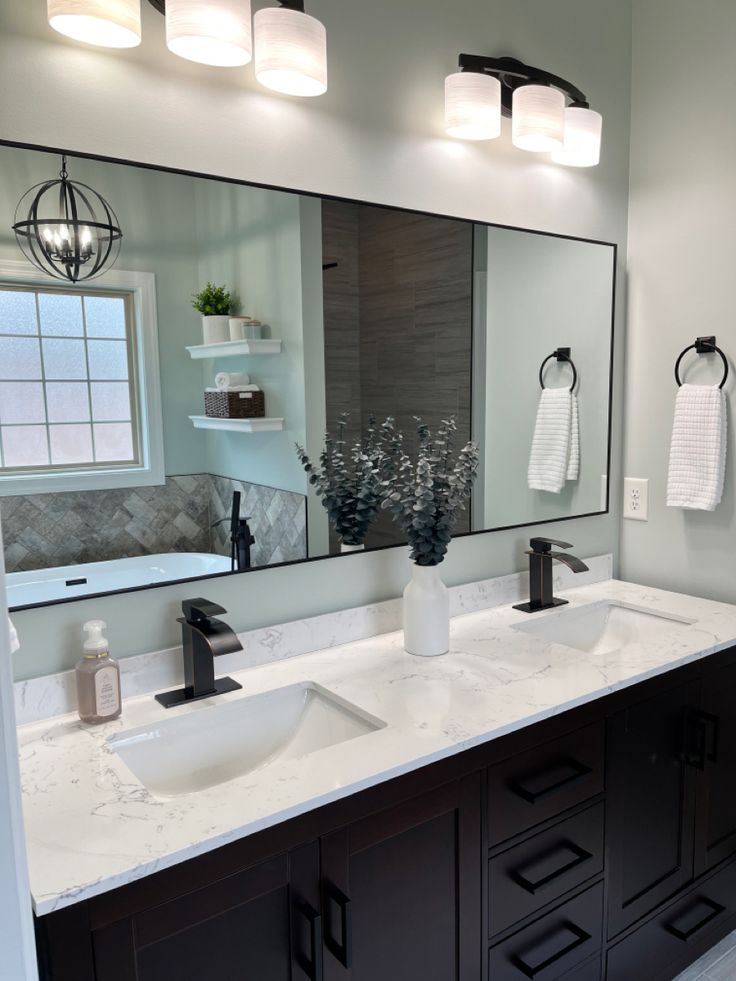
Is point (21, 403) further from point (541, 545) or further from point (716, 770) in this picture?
point (716, 770)

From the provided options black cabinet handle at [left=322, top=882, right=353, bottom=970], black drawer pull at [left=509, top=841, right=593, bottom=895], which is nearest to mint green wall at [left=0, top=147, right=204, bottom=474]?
black cabinet handle at [left=322, top=882, right=353, bottom=970]

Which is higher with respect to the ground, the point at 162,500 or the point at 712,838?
the point at 162,500

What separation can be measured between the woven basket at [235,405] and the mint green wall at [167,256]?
Answer: 0.03 m

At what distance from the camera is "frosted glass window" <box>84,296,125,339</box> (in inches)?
54.6

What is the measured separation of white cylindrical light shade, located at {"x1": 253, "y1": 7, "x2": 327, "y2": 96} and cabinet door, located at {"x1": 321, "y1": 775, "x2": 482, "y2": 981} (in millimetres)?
1413

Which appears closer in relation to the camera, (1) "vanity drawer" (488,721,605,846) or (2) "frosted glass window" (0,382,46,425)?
(2) "frosted glass window" (0,382,46,425)

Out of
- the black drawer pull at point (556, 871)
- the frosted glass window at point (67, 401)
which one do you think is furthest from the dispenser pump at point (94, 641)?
the black drawer pull at point (556, 871)

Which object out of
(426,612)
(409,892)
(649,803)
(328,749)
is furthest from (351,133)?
(649,803)

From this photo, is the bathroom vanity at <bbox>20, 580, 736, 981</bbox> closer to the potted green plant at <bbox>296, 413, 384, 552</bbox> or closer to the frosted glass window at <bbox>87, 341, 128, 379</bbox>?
the potted green plant at <bbox>296, 413, 384, 552</bbox>

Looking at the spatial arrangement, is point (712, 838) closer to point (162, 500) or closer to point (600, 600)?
point (600, 600)

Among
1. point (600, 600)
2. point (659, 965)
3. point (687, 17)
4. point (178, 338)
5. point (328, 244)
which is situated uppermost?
point (687, 17)

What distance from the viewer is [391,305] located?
1815mm

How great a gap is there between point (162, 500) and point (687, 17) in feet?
6.62

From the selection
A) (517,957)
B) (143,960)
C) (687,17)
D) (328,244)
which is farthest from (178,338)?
(687,17)
